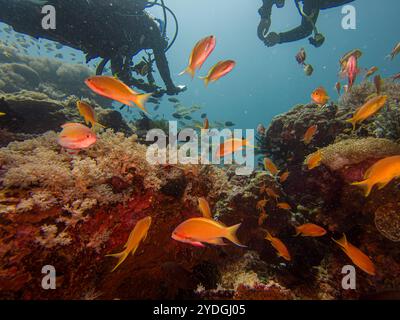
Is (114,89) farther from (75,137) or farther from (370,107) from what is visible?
(370,107)

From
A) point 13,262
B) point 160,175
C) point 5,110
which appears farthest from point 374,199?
point 5,110

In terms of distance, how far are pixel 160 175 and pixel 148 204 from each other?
455 millimetres

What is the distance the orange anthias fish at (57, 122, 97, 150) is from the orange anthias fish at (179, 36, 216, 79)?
1511 mm

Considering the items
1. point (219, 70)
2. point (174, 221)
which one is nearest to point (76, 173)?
point (174, 221)

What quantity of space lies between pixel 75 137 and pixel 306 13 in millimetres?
9304

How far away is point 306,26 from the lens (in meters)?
8.67

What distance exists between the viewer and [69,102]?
25.3ft

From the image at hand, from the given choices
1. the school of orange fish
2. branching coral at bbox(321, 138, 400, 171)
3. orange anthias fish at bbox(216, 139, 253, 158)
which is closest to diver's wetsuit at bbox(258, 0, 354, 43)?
branching coral at bbox(321, 138, 400, 171)

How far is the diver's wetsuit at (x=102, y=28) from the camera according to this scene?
698cm

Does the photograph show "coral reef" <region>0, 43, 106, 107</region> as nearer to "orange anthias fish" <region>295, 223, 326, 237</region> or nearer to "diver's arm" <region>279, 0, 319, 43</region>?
"diver's arm" <region>279, 0, 319, 43</region>

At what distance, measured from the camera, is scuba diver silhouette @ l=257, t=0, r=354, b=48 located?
823 centimetres

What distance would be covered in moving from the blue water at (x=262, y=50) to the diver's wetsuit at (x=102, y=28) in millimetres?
34351

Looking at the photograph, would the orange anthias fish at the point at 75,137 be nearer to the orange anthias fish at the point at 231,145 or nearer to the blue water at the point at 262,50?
the orange anthias fish at the point at 231,145

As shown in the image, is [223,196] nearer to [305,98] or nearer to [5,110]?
Result: [5,110]
